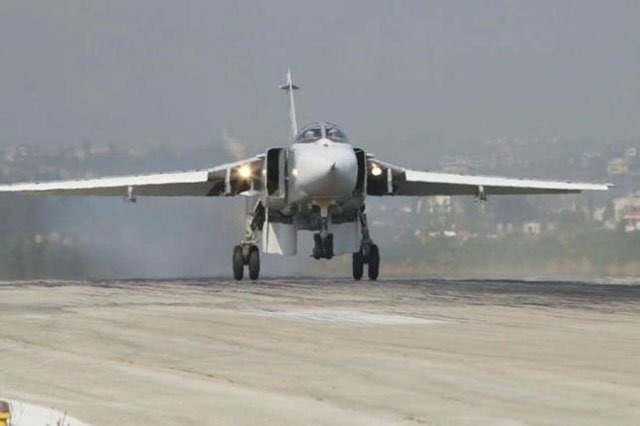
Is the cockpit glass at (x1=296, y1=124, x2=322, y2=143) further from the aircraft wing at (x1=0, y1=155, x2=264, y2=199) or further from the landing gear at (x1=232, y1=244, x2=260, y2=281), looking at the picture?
the landing gear at (x1=232, y1=244, x2=260, y2=281)

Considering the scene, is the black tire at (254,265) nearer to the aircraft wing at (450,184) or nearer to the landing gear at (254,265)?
the landing gear at (254,265)

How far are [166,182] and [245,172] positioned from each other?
6.58 ft

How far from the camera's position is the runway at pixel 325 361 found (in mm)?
8570

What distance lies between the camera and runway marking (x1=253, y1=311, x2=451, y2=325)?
16.2 meters

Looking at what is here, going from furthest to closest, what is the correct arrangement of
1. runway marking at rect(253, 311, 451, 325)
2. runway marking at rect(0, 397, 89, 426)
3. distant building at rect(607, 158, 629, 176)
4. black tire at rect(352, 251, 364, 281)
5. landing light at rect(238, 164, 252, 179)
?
distant building at rect(607, 158, 629, 176), black tire at rect(352, 251, 364, 281), landing light at rect(238, 164, 252, 179), runway marking at rect(253, 311, 451, 325), runway marking at rect(0, 397, 89, 426)

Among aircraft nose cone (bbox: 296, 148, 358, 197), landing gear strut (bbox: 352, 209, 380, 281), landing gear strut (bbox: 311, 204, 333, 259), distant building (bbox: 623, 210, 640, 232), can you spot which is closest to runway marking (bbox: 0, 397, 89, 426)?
aircraft nose cone (bbox: 296, 148, 358, 197)

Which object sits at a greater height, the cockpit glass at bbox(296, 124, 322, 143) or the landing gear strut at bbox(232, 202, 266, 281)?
the cockpit glass at bbox(296, 124, 322, 143)

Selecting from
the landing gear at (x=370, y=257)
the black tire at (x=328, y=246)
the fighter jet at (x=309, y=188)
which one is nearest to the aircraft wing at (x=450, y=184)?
the fighter jet at (x=309, y=188)

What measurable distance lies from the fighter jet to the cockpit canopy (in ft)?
0.07

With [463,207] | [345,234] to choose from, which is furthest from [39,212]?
[345,234]

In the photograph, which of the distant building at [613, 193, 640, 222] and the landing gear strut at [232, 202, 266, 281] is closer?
the landing gear strut at [232, 202, 266, 281]

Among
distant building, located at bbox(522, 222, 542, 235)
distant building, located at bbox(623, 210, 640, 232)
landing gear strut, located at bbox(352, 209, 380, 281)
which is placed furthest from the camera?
distant building, located at bbox(522, 222, 542, 235)

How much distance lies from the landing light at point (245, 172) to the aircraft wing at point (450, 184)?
2.73 m

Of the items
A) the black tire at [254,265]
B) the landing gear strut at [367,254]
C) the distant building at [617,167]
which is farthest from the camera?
the distant building at [617,167]
